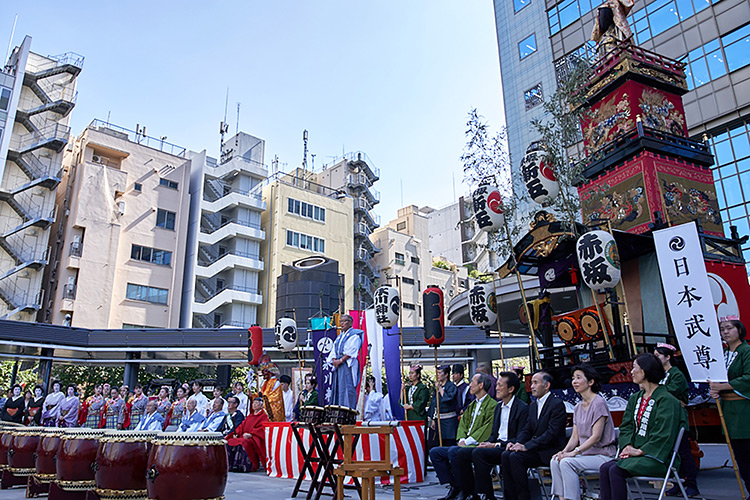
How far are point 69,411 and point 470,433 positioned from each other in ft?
40.4

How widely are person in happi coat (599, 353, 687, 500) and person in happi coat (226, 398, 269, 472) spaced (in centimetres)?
750

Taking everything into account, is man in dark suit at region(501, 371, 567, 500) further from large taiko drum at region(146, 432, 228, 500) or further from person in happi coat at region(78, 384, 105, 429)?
person in happi coat at region(78, 384, 105, 429)

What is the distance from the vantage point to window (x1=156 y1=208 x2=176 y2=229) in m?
33.2

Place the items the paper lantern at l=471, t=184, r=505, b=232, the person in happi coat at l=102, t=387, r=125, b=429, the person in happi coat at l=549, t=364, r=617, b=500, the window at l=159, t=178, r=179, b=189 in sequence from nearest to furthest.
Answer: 1. the person in happi coat at l=549, t=364, r=617, b=500
2. the paper lantern at l=471, t=184, r=505, b=232
3. the person in happi coat at l=102, t=387, r=125, b=429
4. the window at l=159, t=178, r=179, b=189

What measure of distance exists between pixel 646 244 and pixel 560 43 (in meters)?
18.1

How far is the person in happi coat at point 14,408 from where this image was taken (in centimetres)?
1440

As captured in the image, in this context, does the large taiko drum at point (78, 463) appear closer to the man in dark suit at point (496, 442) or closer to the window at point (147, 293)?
the man in dark suit at point (496, 442)

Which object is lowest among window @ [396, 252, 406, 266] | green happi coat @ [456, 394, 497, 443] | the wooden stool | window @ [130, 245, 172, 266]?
the wooden stool

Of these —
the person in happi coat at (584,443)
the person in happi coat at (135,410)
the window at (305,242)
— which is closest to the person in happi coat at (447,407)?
the person in happi coat at (584,443)

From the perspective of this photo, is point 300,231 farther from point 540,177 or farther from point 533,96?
point 540,177

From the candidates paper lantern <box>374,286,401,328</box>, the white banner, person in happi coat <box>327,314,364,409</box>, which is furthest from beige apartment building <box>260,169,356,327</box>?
the white banner

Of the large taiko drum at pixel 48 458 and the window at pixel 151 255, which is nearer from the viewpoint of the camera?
the large taiko drum at pixel 48 458

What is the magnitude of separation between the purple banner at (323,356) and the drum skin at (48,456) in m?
5.67

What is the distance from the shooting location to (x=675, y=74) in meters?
11.9
